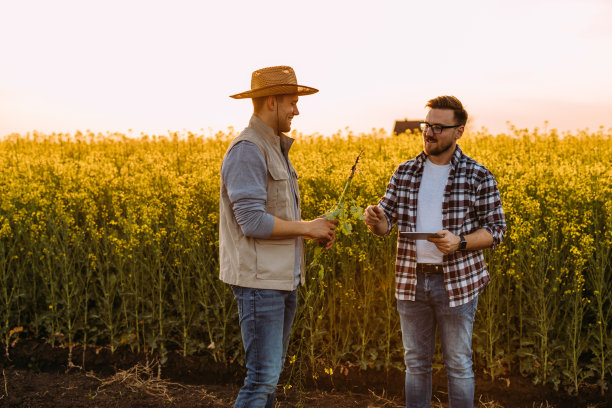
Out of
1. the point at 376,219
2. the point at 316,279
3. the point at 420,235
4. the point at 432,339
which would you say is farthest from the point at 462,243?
the point at 316,279

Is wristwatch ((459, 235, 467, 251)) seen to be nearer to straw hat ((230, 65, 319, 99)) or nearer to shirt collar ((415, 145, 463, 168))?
shirt collar ((415, 145, 463, 168))

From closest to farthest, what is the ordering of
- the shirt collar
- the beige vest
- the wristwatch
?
1. the beige vest
2. the wristwatch
3. the shirt collar

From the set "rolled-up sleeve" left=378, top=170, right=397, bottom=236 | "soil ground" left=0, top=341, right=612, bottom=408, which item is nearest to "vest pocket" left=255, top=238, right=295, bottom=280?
"rolled-up sleeve" left=378, top=170, right=397, bottom=236

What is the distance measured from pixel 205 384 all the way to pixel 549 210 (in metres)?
3.62

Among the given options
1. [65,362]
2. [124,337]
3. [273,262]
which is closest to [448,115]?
[273,262]

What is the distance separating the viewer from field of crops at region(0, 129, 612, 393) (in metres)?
5.29

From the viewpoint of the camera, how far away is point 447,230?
3.46 meters

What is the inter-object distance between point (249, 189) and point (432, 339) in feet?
5.29

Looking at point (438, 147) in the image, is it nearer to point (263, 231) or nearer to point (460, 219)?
point (460, 219)

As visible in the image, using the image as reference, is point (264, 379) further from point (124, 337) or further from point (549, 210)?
point (549, 210)

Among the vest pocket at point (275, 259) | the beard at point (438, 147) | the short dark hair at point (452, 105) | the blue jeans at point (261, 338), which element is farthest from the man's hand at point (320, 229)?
the short dark hair at point (452, 105)

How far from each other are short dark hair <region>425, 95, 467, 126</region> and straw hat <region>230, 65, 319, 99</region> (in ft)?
2.67

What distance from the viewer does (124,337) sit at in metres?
6.03

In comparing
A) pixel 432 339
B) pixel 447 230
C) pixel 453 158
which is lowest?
pixel 432 339
